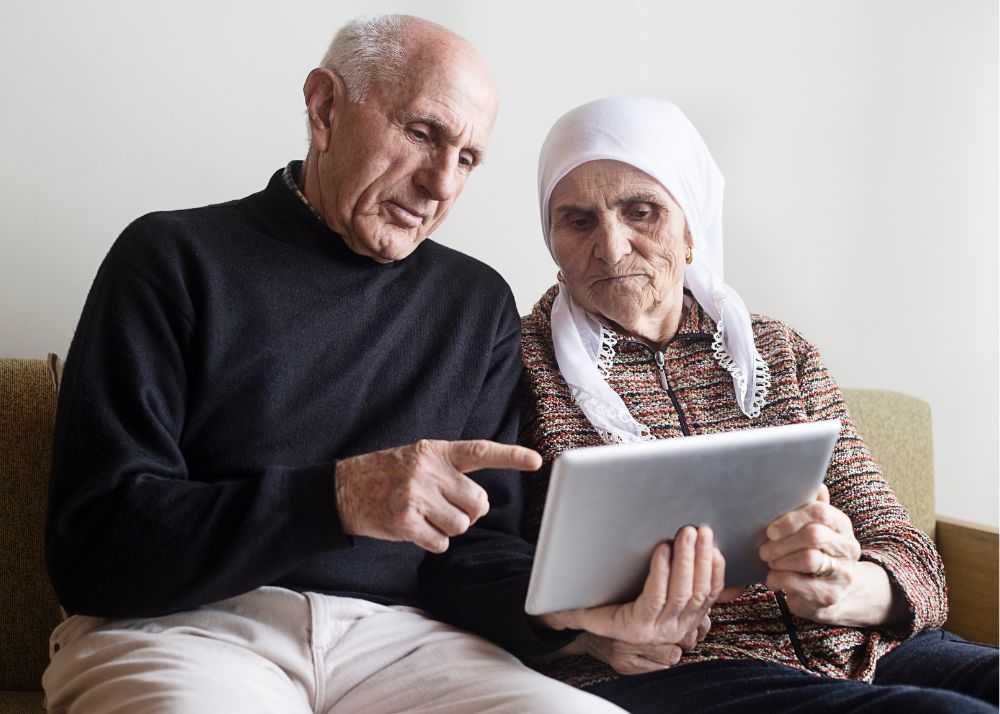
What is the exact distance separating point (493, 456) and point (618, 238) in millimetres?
655

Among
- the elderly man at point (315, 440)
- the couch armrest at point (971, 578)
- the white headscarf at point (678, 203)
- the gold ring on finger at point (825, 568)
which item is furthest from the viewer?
the couch armrest at point (971, 578)

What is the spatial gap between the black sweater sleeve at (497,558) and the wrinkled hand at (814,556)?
12.6 inches

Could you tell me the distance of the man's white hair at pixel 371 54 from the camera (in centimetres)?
154

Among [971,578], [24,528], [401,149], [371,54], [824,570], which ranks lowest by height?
[971,578]

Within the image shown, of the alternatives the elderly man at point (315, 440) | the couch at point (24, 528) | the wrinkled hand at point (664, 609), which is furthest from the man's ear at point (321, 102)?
the wrinkled hand at point (664, 609)

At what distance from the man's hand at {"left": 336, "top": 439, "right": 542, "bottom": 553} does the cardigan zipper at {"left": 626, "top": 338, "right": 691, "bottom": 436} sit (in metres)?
0.57

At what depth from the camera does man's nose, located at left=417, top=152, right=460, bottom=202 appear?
1554 millimetres

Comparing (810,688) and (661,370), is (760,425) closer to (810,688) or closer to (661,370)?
(661,370)

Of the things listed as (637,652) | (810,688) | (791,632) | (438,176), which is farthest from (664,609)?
(438,176)

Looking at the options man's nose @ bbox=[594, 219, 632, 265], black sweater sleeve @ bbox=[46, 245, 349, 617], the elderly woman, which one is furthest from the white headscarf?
black sweater sleeve @ bbox=[46, 245, 349, 617]

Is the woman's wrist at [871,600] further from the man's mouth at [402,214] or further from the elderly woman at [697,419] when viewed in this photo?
the man's mouth at [402,214]

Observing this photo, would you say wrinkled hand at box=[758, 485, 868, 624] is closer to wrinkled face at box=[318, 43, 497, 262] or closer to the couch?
wrinkled face at box=[318, 43, 497, 262]

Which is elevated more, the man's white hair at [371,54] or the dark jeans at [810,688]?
the man's white hair at [371,54]

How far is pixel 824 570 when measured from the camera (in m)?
1.34
